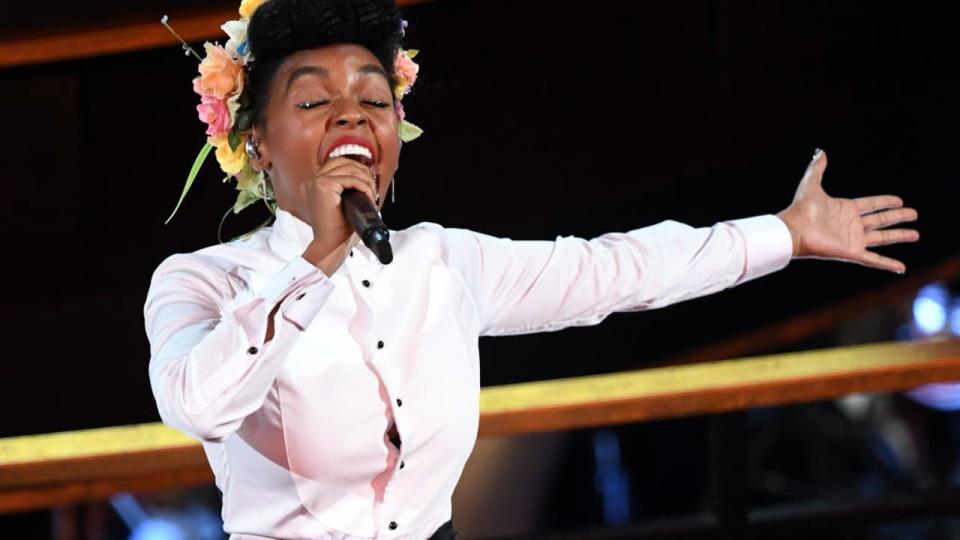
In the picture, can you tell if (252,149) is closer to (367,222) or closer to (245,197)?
(245,197)

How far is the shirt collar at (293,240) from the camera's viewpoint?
176 centimetres

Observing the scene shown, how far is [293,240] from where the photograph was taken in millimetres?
1768

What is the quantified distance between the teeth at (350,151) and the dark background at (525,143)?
889mm

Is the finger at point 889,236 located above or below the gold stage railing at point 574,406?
above

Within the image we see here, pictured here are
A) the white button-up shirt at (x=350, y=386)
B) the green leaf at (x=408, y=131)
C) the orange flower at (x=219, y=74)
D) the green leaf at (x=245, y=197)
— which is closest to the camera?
the white button-up shirt at (x=350, y=386)

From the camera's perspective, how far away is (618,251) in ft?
6.42

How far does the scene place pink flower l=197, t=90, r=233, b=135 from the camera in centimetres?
179

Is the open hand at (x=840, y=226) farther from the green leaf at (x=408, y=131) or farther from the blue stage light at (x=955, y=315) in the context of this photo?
the blue stage light at (x=955, y=315)

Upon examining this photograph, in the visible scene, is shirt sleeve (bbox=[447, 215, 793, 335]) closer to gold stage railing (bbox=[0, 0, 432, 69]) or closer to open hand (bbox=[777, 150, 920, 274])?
open hand (bbox=[777, 150, 920, 274])

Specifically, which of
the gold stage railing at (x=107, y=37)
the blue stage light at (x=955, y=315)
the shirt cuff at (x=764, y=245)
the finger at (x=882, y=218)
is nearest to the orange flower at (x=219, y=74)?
the gold stage railing at (x=107, y=37)

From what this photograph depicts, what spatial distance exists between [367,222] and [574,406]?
1.52 meters

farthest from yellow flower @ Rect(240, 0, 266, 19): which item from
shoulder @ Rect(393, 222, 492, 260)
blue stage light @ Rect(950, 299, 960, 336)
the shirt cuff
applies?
blue stage light @ Rect(950, 299, 960, 336)

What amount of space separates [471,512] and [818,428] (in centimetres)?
108

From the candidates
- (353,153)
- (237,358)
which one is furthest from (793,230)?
(237,358)
